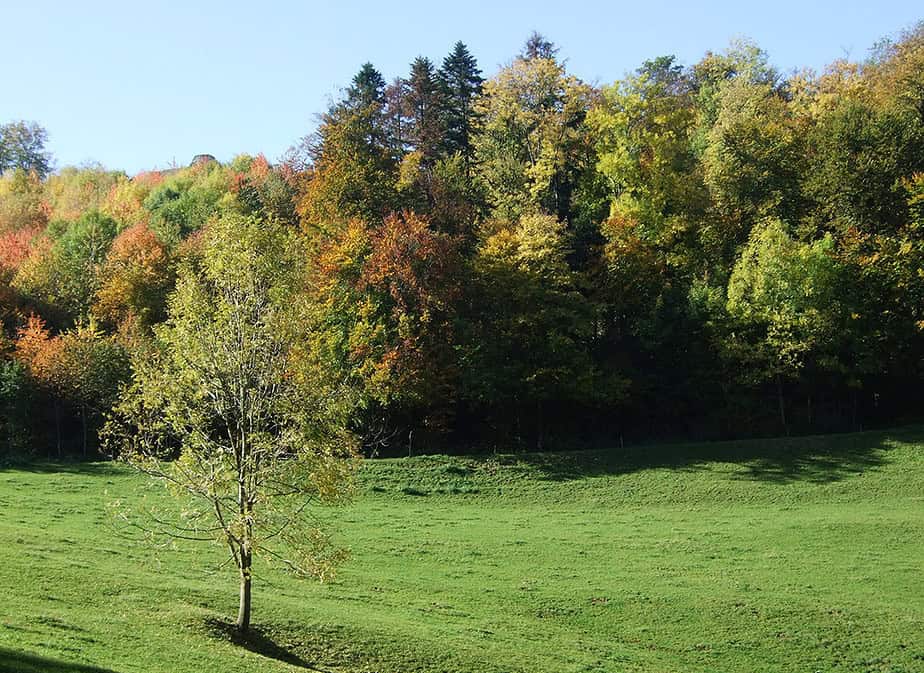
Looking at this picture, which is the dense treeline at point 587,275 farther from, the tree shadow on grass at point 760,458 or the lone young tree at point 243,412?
the lone young tree at point 243,412

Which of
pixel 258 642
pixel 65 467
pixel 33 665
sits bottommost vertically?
pixel 258 642

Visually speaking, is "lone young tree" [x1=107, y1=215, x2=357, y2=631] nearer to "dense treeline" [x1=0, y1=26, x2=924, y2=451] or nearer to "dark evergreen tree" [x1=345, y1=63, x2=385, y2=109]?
"dense treeline" [x1=0, y1=26, x2=924, y2=451]

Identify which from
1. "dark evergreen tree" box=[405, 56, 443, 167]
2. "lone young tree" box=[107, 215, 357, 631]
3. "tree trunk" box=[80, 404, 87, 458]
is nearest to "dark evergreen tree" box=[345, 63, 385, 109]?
"dark evergreen tree" box=[405, 56, 443, 167]

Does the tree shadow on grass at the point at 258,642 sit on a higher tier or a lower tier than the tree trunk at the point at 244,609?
lower

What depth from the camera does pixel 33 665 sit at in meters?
14.4

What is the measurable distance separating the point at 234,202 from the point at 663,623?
5972 cm

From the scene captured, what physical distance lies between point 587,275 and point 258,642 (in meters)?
40.8

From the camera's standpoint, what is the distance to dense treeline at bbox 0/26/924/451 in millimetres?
52219

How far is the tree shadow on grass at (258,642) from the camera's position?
20.0 meters

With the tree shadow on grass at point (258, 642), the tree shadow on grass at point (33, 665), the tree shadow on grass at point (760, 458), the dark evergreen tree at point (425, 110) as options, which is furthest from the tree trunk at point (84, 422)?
the tree shadow on grass at point (33, 665)

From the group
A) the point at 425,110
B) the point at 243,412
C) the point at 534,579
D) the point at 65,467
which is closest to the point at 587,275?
the point at 425,110

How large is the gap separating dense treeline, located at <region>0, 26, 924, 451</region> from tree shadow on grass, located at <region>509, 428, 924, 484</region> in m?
4.99

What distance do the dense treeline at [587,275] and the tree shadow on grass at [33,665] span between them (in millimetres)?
29513

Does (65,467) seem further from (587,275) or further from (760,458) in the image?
(760,458)
